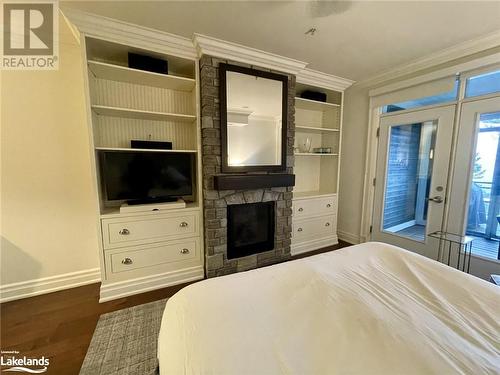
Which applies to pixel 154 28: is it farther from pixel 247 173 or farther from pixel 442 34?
pixel 442 34

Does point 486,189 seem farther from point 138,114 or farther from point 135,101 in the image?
point 135,101

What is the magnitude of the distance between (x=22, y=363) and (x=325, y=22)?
11.3 ft

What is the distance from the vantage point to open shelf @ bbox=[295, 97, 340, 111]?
3.11 metres

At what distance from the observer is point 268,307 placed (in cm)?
101

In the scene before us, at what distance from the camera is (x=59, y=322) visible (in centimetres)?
182

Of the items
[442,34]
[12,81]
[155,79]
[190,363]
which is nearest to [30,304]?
[12,81]

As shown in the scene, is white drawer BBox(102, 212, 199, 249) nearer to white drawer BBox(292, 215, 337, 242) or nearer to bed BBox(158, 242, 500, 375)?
bed BBox(158, 242, 500, 375)

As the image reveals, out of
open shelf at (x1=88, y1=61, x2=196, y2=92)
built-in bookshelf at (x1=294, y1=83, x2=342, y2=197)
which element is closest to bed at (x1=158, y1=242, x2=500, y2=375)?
open shelf at (x1=88, y1=61, x2=196, y2=92)

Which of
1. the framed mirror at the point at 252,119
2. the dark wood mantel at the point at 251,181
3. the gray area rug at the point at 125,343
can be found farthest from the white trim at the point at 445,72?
the gray area rug at the point at 125,343

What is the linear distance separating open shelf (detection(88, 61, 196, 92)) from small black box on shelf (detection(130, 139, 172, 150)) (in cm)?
64

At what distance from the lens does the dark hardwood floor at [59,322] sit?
4.99ft

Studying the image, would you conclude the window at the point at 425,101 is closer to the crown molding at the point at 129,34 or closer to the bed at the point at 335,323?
the bed at the point at 335,323

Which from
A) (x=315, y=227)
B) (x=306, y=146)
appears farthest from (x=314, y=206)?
(x=306, y=146)

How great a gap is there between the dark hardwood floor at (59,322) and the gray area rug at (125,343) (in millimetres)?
74
